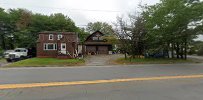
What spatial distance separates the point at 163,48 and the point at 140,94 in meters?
24.6

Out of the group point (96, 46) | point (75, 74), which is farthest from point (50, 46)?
point (75, 74)

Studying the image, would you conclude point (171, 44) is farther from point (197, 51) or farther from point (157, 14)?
point (197, 51)

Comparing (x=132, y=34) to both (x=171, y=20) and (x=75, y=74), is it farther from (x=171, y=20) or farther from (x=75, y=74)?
(x=75, y=74)

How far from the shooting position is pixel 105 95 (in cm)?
746

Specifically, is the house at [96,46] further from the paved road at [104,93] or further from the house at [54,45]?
the paved road at [104,93]

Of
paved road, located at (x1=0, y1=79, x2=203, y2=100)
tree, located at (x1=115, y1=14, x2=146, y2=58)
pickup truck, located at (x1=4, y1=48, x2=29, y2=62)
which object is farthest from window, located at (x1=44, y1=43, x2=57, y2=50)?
paved road, located at (x1=0, y1=79, x2=203, y2=100)

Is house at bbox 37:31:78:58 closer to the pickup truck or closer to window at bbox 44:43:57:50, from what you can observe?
window at bbox 44:43:57:50

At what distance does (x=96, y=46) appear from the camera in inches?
1998

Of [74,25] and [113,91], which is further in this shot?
[74,25]

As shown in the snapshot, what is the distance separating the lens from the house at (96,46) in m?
50.2

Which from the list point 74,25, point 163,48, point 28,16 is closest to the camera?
point 163,48

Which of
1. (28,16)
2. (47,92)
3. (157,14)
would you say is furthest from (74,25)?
(47,92)

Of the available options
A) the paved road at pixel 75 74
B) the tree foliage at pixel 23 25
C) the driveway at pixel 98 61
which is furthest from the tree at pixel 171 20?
the tree foliage at pixel 23 25

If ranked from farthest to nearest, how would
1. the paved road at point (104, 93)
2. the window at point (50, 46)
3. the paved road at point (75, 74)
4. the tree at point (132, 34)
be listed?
the window at point (50, 46)
the tree at point (132, 34)
the paved road at point (75, 74)
the paved road at point (104, 93)
